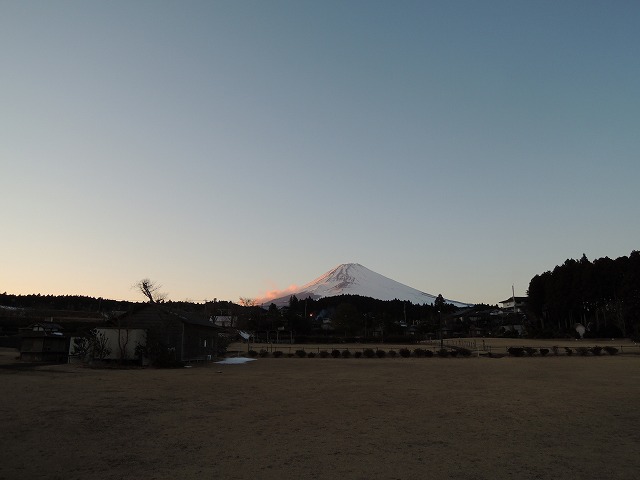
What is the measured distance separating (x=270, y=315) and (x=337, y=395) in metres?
85.4

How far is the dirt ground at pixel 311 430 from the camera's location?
9.39m

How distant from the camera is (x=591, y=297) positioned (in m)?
83.1

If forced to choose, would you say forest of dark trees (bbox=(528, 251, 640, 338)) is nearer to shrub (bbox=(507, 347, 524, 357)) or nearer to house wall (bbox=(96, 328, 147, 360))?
shrub (bbox=(507, 347, 524, 357))

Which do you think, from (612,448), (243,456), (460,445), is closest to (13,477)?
(243,456)

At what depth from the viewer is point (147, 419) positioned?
1387 cm

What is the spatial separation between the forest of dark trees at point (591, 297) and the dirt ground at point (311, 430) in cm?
5651

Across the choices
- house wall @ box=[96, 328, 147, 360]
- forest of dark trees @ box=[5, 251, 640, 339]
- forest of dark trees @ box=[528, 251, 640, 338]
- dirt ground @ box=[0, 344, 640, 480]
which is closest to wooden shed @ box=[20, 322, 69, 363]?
house wall @ box=[96, 328, 147, 360]

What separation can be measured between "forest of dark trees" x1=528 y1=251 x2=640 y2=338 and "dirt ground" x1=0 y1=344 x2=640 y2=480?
56.5 m

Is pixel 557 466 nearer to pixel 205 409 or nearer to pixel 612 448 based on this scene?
pixel 612 448

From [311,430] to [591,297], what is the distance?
279 feet

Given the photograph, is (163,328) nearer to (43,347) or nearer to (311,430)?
(43,347)

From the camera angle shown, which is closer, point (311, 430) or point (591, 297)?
point (311, 430)

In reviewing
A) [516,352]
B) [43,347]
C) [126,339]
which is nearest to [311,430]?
[126,339]

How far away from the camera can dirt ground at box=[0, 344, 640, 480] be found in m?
9.39
